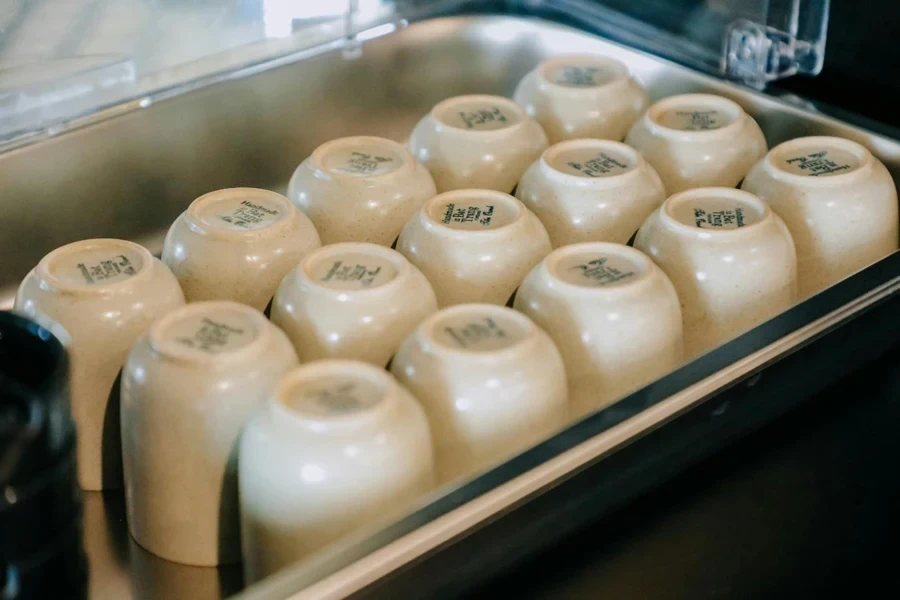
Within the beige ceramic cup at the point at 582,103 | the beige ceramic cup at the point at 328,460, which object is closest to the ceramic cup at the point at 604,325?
the beige ceramic cup at the point at 328,460

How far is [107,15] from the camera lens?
1.00 m

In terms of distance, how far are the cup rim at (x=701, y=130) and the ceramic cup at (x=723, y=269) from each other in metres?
0.14

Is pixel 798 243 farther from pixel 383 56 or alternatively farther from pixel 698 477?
pixel 383 56

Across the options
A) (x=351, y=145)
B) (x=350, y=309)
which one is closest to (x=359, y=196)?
(x=351, y=145)

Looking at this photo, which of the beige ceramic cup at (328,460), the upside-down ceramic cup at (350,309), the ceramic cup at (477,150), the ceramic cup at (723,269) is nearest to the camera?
the beige ceramic cup at (328,460)

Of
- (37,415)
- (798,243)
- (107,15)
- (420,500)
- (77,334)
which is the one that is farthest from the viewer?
(107,15)

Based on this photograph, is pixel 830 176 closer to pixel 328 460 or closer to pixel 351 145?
pixel 351 145

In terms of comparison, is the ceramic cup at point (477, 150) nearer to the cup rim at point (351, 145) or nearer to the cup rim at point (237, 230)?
the cup rim at point (351, 145)

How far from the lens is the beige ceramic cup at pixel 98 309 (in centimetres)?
70

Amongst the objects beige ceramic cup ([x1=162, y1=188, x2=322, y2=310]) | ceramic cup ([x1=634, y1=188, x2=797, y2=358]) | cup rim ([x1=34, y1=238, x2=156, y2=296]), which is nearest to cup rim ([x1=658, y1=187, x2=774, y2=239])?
ceramic cup ([x1=634, y1=188, x2=797, y2=358])

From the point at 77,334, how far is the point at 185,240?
11 cm

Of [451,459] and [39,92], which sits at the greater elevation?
[39,92]

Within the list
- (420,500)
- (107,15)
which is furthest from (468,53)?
(420,500)

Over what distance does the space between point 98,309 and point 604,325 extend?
1.02 ft
